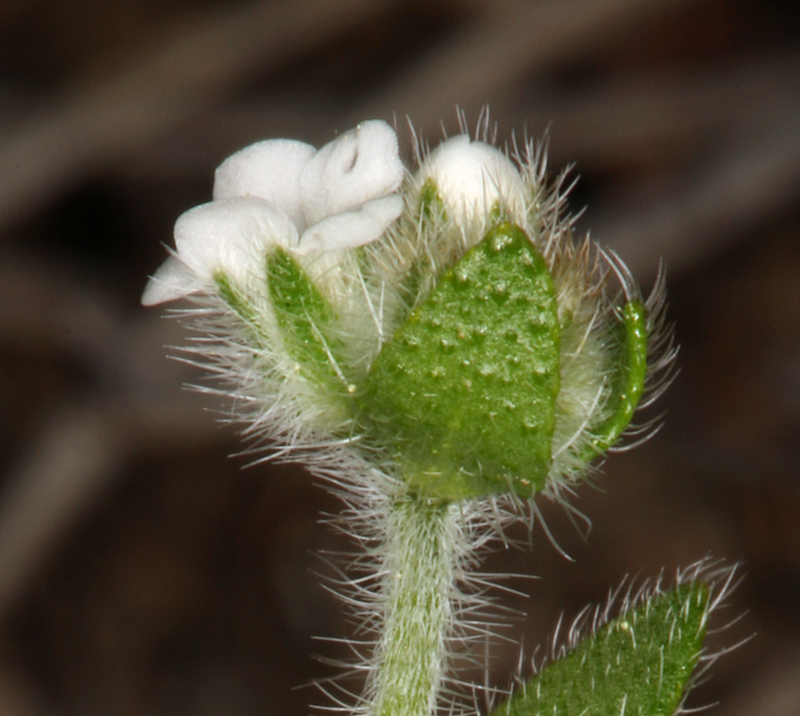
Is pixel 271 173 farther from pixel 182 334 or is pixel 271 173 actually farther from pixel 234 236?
pixel 182 334

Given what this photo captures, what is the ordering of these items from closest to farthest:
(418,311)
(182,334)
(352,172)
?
(418,311), (352,172), (182,334)

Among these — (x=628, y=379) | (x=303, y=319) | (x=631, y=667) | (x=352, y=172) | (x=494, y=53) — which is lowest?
(x=631, y=667)

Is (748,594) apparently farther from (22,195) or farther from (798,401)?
(22,195)

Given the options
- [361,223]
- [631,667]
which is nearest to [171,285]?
[361,223]

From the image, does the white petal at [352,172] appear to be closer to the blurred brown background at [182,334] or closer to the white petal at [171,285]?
the white petal at [171,285]

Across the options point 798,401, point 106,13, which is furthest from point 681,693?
point 106,13

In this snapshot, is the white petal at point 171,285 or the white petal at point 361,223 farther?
the white petal at point 171,285

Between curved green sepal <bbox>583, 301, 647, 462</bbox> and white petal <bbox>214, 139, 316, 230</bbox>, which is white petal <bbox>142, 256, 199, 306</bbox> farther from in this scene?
curved green sepal <bbox>583, 301, 647, 462</bbox>

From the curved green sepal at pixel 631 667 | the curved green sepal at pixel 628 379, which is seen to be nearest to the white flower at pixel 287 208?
the curved green sepal at pixel 628 379
